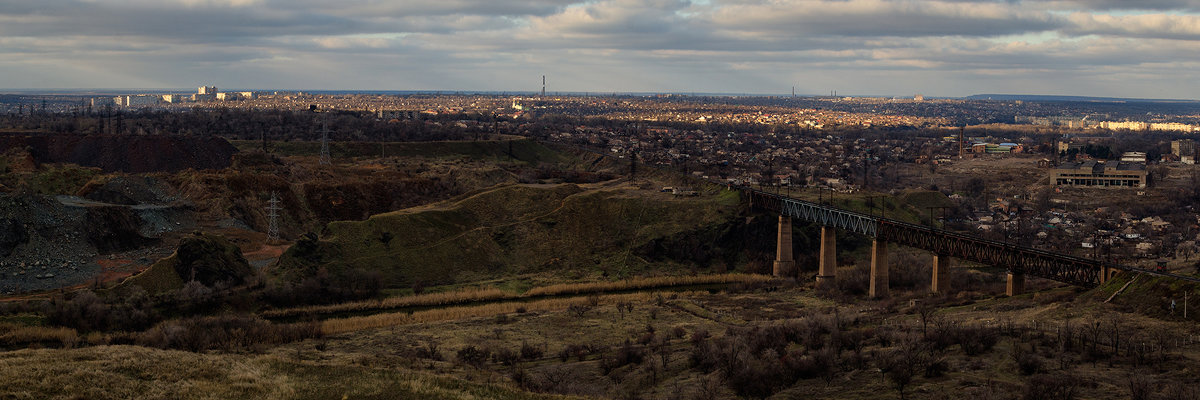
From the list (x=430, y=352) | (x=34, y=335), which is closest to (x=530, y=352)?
(x=430, y=352)

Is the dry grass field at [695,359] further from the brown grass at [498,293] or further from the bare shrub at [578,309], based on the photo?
the brown grass at [498,293]

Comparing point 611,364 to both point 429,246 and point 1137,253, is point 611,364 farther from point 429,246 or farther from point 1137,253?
point 1137,253

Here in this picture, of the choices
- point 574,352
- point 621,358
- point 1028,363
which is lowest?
point 574,352

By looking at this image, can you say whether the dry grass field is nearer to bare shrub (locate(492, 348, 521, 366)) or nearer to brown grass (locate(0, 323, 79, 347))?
bare shrub (locate(492, 348, 521, 366))

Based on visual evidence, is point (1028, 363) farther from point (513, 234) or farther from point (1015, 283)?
point (513, 234)

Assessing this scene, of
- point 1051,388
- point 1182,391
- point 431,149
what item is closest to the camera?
point 1182,391

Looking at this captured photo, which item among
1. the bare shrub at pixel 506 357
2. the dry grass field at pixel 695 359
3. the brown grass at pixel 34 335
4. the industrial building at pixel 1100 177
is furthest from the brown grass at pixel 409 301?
the industrial building at pixel 1100 177

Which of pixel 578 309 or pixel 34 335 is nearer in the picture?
pixel 34 335
